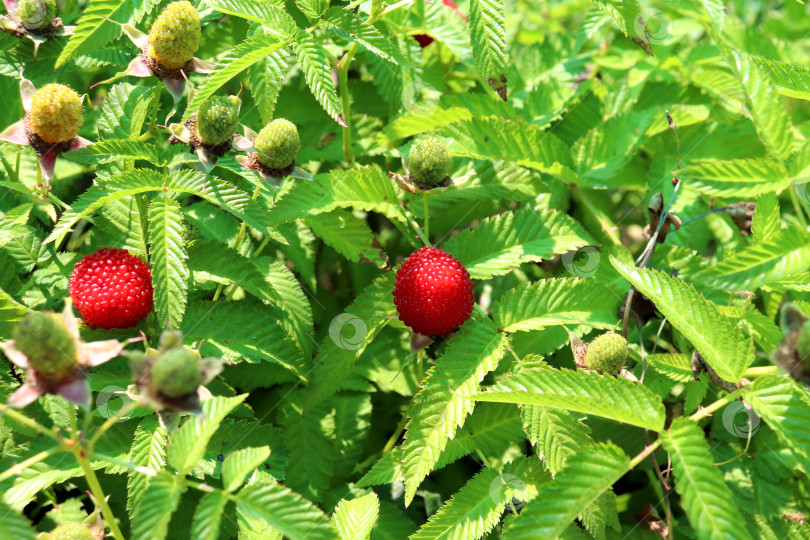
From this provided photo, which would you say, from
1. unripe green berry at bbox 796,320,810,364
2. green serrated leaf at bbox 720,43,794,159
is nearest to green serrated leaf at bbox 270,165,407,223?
green serrated leaf at bbox 720,43,794,159

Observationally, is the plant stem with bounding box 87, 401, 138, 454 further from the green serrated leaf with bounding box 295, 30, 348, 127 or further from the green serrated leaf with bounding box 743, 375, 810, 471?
the green serrated leaf with bounding box 743, 375, 810, 471

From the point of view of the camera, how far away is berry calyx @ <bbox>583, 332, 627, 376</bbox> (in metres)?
1.69

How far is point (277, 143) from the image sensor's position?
173 cm

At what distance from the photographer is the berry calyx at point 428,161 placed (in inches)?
73.9

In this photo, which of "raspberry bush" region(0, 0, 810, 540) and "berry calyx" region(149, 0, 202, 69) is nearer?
"raspberry bush" region(0, 0, 810, 540)

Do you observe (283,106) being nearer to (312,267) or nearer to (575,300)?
(312,267)

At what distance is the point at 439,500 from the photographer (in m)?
2.05

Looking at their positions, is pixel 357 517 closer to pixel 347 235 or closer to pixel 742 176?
pixel 347 235

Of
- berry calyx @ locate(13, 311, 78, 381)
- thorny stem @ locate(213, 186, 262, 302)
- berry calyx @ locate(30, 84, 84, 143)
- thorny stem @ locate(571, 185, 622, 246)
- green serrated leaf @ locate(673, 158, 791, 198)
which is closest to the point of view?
berry calyx @ locate(13, 311, 78, 381)

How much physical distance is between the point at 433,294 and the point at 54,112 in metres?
1.05

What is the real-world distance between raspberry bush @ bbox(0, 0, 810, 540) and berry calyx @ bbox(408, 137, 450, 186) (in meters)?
0.02

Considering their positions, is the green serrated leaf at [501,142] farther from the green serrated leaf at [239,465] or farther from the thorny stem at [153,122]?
the green serrated leaf at [239,465]

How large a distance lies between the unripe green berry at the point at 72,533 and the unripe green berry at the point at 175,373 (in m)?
0.43

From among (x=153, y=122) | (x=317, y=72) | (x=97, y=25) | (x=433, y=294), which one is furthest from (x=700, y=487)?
(x=97, y=25)
